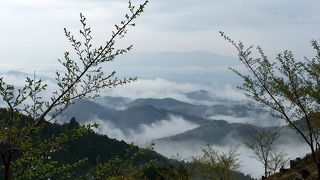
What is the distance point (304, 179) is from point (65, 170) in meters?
32.4

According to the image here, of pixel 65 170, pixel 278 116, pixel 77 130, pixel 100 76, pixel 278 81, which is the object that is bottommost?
pixel 65 170

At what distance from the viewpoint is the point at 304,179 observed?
129 ft

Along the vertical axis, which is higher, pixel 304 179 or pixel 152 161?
pixel 304 179

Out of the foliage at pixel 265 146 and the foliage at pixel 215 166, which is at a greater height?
the foliage at pixel 265 146

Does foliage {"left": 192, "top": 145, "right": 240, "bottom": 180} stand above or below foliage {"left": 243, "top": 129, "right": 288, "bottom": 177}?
below

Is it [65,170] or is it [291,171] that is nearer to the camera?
[65,170]

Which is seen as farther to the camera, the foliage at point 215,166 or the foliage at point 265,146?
the foliage at point 265,146

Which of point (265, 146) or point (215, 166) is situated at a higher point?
point (265, 146)

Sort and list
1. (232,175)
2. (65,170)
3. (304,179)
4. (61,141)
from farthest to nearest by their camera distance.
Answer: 1. (232,175)
2. (304,179)
3. (65,170)
4. (61,141)

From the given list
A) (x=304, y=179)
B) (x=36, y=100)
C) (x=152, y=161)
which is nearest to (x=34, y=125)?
(x=36, y=100)

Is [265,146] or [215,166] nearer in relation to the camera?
[215,166]

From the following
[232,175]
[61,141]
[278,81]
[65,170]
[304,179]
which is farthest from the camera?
[232,175]

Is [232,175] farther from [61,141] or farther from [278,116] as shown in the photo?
[61,141]

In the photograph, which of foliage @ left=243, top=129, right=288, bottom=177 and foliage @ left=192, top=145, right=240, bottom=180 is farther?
foliage @ left=243, top=129, right=288, bottom=177
